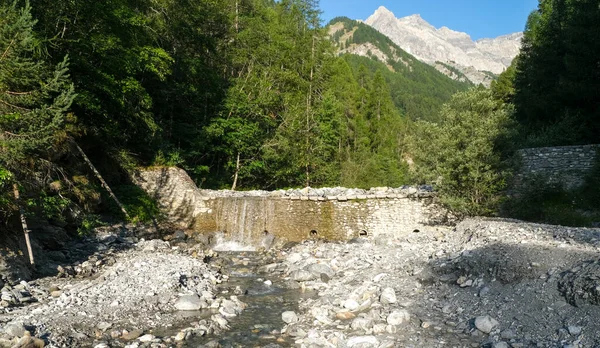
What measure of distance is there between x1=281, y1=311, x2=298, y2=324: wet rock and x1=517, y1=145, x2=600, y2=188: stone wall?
12.4m

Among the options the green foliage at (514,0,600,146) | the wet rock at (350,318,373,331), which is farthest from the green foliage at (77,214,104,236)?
the green foliage at (514,0,600,146)

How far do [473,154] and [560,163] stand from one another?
14.0 ft

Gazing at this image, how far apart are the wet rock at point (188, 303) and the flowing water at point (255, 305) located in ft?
3.48

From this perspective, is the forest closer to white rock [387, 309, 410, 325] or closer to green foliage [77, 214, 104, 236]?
green foliage [77, 214, 104, 236]

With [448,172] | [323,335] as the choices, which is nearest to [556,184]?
[448,172]

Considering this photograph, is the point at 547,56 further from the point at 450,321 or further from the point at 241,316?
the point at 241,316

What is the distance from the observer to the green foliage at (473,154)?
1528 cm

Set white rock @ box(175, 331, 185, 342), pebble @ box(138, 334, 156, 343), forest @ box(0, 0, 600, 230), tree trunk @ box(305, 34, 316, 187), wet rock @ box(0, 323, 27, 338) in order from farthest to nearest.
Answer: tree trunk @ box(305, 34, 316, 187), forest @ box(0, 0, 600, 230), white rock @ box(175, 331, 185, 342), pebble @ box(138, 334, 156, 343), wet rock @ box(0, 323, 27, 338)

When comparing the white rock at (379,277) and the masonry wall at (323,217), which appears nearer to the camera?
the white rock at (379,277)

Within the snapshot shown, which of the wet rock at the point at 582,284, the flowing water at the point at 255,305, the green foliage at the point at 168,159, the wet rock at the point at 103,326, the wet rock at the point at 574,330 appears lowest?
the flowing water at the point at 255,305

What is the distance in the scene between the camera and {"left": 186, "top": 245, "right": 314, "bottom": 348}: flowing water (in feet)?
24.4

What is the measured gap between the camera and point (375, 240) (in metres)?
16.4

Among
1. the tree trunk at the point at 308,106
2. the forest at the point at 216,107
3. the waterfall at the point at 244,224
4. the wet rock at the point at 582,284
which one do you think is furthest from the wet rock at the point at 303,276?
the tree trunk at the point at 308,106

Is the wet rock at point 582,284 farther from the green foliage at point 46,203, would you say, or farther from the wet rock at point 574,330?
the green foliage at point 46,203
